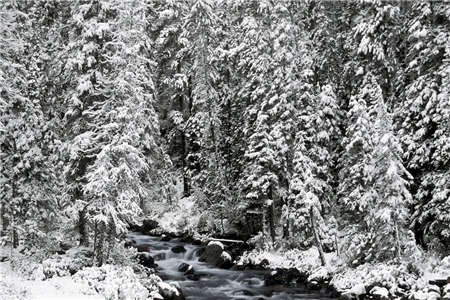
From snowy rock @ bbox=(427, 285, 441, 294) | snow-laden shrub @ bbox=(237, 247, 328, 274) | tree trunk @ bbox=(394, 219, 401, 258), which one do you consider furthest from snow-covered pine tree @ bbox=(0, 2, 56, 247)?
snowy rock @ bbox=(427, 285, 441, 294)

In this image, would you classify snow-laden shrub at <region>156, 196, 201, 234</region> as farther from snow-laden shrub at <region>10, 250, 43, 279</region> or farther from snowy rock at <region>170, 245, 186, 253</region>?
snow-laden shrub at <region>10, 250, 43, 279</region>

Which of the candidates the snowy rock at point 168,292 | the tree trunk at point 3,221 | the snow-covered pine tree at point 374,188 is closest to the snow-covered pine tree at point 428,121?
the snow-covered pine tree at point 374,188

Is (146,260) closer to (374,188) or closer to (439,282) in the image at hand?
(374,188)

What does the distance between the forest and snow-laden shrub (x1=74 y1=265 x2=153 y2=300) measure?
4.14ft

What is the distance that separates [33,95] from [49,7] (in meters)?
9.24

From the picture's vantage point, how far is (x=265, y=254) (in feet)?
92.6

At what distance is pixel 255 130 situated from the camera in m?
28.2

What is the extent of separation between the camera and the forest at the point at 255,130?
20.4 m

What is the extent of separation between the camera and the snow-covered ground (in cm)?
1548

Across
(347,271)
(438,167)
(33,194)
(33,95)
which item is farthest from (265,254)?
(33,95)

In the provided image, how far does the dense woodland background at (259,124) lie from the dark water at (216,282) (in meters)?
3.31

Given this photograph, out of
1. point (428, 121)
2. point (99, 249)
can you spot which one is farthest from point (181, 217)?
point (428, 121)

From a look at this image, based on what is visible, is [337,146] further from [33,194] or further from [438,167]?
[33,194]

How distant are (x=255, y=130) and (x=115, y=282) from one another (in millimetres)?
13257
